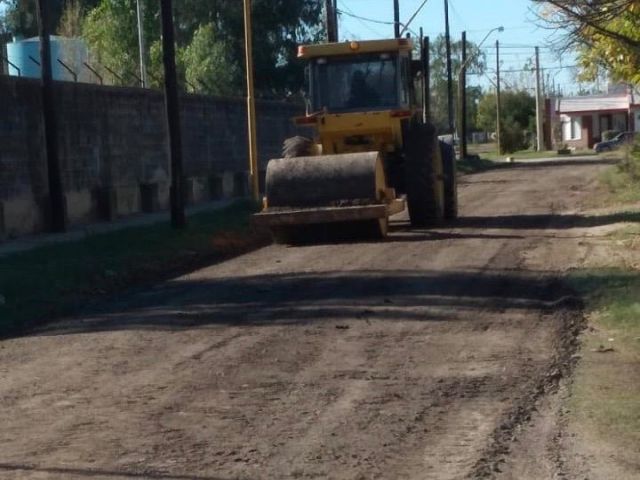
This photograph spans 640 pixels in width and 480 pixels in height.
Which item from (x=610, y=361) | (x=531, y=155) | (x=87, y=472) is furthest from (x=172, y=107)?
(x=531, y=155)

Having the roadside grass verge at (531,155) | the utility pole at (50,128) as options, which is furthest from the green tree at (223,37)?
the utility pole at (50,128)

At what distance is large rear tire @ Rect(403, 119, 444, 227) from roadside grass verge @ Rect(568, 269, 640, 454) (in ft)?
23.8

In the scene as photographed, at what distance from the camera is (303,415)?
30.3ft

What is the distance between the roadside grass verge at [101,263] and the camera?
53.7 ft

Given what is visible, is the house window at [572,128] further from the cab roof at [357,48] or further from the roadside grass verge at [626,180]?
the cab roof at [357,48]

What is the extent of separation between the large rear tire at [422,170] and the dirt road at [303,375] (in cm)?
467

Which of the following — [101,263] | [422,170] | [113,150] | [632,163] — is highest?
[113,150]

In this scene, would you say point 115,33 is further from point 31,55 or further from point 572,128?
point 572,128

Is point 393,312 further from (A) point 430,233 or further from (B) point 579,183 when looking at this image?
(B) point 579,183

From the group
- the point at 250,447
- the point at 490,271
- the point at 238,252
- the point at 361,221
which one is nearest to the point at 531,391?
the point at 250,447

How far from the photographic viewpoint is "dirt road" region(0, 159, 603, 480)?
26.7 ft

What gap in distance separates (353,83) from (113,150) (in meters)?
9.08

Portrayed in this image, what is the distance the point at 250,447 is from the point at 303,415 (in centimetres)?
91

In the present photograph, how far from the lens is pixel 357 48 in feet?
76.4
